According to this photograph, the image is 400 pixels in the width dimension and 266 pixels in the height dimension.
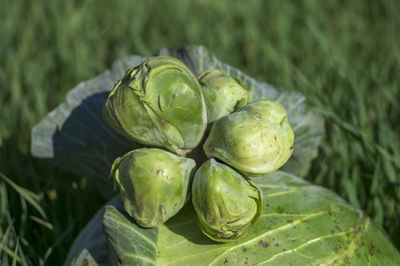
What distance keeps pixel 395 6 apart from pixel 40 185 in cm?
268

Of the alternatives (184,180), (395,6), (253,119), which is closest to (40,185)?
(184,180)

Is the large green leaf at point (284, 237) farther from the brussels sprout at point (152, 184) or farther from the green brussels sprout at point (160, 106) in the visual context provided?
the green brussels sprout at point (160, 106)

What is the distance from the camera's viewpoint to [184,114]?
1303 mm

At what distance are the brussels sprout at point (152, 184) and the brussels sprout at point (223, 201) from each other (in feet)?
0.16

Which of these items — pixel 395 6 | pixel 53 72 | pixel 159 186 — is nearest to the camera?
pixel 159 186

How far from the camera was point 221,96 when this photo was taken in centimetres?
141

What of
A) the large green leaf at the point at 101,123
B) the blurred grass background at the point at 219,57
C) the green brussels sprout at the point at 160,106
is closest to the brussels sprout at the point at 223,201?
the green brussels sprout at the point at 160,106

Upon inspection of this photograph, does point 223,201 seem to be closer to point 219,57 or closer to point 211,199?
point 211,199

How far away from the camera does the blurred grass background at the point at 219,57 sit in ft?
6.29

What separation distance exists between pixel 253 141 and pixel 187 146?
231mm

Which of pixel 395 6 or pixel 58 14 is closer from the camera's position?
pixel 58 14

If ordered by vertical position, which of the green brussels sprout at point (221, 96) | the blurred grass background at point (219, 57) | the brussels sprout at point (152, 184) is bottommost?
the blurred grass background at point (219, 57)

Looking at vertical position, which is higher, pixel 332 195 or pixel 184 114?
pixel 184 114

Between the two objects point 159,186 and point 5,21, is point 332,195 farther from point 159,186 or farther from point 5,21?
point 5,21
